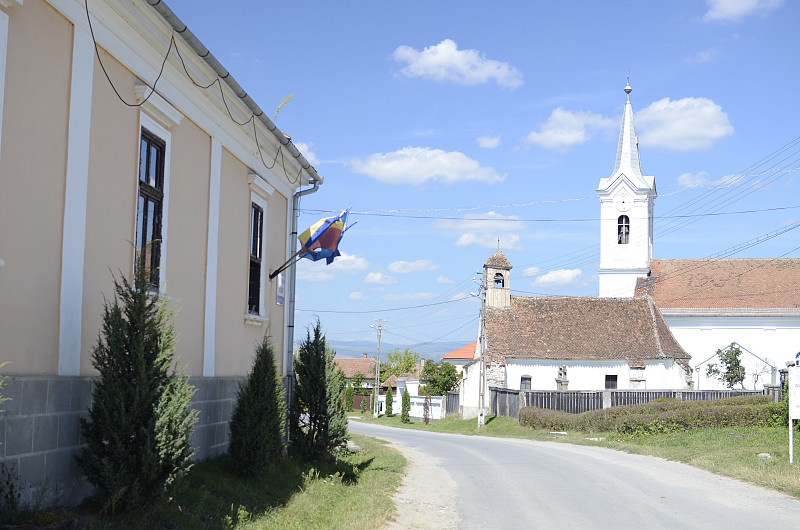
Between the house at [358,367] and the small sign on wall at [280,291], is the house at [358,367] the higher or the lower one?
the lower one

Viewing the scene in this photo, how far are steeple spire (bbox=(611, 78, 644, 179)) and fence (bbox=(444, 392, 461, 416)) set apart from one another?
23794 mm

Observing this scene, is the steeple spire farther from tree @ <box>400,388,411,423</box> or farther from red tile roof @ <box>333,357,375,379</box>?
red tile roof @ <box>333,357,375,379</box>

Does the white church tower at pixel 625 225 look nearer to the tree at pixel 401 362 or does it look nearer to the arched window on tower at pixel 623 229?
the arched window on tower at pixel 623 229

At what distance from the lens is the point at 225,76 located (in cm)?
1112

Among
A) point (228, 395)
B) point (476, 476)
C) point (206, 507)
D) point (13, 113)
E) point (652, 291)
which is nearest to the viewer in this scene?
point (13, 113)

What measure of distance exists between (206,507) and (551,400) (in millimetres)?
30798

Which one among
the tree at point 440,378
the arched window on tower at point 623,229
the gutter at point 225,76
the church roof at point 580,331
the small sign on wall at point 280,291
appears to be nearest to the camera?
the gutter at point 225,76

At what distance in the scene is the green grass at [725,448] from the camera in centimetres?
1454

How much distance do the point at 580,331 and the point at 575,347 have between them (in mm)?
1521

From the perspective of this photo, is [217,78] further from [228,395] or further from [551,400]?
[551,400]

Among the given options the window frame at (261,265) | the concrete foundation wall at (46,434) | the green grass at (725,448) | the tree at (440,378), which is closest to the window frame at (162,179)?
the concrete foundation wall at (46,434)

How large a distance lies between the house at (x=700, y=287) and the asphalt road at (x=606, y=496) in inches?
1529

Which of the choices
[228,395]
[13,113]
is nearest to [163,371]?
[13,113]

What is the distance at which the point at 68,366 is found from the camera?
770 centimetres
